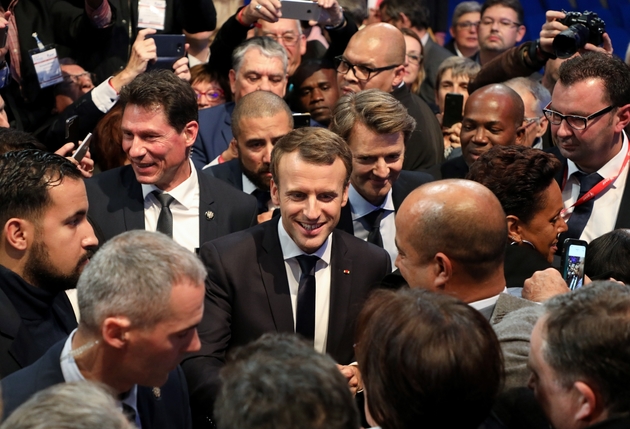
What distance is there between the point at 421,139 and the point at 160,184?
6.69 ft

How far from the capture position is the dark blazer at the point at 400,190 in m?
4.44

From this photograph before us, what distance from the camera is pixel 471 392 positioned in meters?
2.22

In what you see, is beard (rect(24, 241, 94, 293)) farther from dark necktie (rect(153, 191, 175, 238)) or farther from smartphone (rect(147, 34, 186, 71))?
smartphone (rect(147, 34, 186, 71))

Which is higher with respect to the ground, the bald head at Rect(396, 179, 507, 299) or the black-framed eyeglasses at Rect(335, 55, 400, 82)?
the bald head at Rect(396, 179, 507, 299)

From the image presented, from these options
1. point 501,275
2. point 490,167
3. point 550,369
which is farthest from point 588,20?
point 550,369

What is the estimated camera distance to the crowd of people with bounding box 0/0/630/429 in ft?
7.27

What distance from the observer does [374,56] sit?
570 centimetres

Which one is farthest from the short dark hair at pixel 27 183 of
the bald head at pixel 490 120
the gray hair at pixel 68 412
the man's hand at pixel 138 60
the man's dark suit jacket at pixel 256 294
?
the bald head at pixel 490 120

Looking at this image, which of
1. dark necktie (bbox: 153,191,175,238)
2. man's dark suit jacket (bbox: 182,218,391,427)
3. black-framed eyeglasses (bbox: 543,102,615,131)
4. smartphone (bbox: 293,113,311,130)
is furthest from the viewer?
smartphone (bbox: 293,113,311,130)

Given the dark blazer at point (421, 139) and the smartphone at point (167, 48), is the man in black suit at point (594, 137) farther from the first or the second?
the smartphone at point (167, 48)

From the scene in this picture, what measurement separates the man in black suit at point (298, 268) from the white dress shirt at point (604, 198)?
1369 mm

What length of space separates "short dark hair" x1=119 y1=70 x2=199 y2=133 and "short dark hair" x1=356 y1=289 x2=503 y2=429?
7.60 feet

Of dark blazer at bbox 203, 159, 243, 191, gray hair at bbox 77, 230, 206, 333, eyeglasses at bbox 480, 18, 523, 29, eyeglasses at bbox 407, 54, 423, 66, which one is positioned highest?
gray hair at bbox 77, 230, 206, 333

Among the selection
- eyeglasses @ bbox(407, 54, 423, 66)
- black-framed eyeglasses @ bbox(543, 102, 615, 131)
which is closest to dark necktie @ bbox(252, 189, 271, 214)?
black-framed eyeglasses @ bbox(543, 102, 615, 131)
